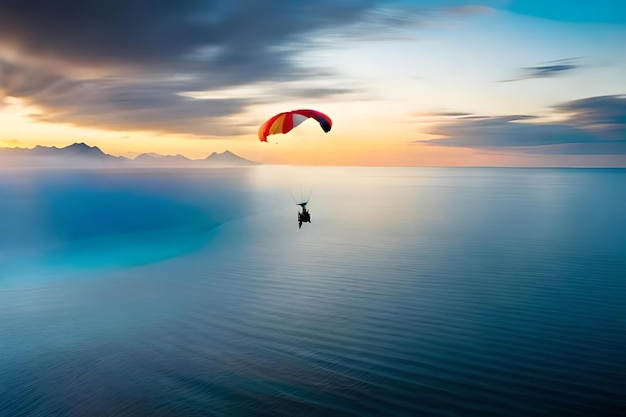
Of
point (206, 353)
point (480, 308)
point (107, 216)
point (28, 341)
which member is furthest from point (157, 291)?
point (107, 216)

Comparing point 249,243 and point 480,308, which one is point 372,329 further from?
point 249,243

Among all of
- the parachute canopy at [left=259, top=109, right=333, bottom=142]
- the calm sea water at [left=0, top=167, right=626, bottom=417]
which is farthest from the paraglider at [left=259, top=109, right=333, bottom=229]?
the calm sea water at [left=0, top=167, right=626, bottom=417]

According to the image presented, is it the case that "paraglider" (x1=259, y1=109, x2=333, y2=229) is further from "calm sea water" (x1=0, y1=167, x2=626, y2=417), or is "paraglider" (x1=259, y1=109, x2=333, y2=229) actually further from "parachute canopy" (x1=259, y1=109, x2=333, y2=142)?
"calm sea water" (x1=0, y1=167, x2=626, y2=417)

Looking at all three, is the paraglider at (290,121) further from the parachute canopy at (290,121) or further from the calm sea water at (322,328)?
the calm sea water at (322,328)

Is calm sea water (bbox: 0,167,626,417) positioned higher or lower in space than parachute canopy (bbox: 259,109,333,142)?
lower

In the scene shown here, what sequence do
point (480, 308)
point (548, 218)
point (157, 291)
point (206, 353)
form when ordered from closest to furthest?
point (206, 353) → point (480, 308) → point (157, 291) → point (548, 218)

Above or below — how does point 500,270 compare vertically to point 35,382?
above

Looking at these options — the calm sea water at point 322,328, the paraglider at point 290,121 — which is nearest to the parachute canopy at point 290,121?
the paraglider at point 290,121
